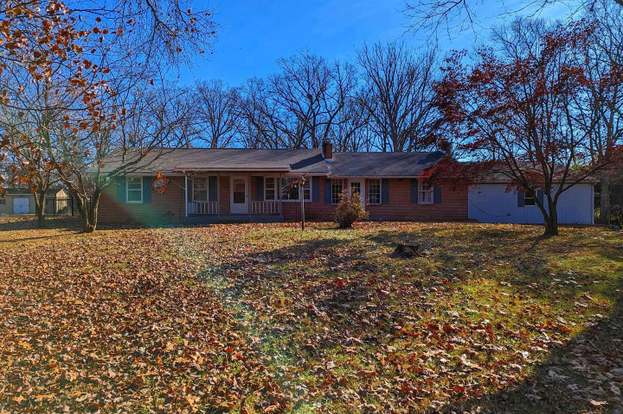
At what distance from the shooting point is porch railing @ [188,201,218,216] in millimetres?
21438

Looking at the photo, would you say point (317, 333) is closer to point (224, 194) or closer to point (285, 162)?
point (224, 194)

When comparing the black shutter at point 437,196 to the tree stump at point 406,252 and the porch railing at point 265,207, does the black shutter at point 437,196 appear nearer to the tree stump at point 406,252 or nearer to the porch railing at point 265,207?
the porch railing at point 265,207

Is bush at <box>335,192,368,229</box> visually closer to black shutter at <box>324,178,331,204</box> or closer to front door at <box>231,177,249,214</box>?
black shutter at <box>324,178,331,204</box>

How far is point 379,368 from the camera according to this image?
448 cm

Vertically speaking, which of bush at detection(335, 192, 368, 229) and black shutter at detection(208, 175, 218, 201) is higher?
black shutter at detection(208, 175, 218, 201)

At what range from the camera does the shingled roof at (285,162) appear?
20.9 m

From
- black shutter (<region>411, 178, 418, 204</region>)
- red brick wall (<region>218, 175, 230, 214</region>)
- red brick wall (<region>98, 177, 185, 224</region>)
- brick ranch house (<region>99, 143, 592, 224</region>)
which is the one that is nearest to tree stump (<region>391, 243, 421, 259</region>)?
brick ranch house (<region>99, 143, 592, 224</region>)

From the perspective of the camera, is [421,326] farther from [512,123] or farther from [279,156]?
[279,156]

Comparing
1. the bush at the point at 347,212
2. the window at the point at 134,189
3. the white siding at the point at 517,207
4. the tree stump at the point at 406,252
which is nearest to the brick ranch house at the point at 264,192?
the window at the point at 134,189

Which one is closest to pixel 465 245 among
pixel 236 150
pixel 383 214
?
pixel 383 214

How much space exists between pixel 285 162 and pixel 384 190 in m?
5.33

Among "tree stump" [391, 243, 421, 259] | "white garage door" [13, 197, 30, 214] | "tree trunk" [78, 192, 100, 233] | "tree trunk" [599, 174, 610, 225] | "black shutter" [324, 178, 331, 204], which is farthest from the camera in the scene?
"white garage door" [13, 197, 30, 214]

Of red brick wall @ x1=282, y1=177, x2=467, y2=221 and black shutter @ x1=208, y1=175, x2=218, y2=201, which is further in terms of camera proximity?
red brick wall @ x1=282, y1=177, x2=467, y2=221

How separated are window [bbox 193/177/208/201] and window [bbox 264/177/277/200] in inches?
118
